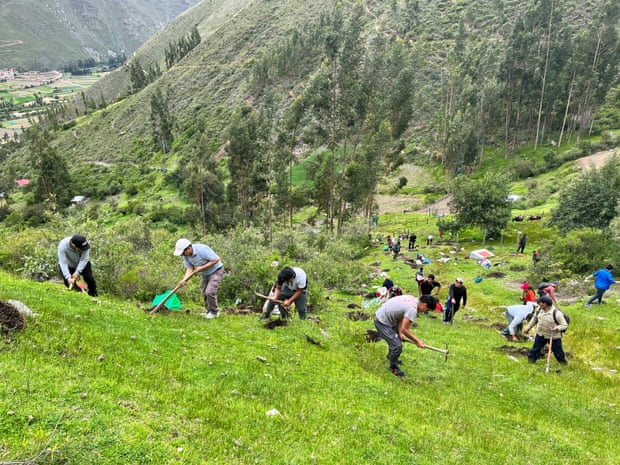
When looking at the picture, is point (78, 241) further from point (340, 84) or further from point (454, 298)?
point (340, 84)

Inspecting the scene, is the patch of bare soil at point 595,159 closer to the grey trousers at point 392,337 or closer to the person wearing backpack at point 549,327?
the person wearing backpack at point 549,327

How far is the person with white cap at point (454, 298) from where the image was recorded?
56.0 feet

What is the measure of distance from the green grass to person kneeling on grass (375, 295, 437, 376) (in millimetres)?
735

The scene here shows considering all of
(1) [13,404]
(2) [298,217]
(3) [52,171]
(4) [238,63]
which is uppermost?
(4) [238,63]

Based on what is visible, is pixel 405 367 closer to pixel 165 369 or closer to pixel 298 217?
pixel 165 369

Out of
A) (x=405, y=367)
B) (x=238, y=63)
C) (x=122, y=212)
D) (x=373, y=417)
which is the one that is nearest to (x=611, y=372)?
(x=405, y=367)

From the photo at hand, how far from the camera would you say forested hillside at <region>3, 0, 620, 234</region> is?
46281 mm

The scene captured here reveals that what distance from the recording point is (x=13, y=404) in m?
4.88

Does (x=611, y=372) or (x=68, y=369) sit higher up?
(x=68, y=369)

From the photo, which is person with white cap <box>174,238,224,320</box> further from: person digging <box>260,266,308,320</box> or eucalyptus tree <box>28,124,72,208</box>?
eucalyptus tree <box>28,124,72,208</box>

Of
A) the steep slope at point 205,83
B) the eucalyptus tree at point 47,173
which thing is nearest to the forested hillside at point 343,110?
the eucalyptus tree at point 47,173

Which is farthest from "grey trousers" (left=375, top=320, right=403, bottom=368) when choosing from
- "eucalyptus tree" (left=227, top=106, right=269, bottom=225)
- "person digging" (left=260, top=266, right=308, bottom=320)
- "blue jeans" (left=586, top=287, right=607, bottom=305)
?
"eucalyptus tree" (left=227, top=106, right=269, bottom=225)

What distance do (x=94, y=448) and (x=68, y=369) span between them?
2122 millimetres

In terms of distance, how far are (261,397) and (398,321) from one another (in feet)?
13.2
